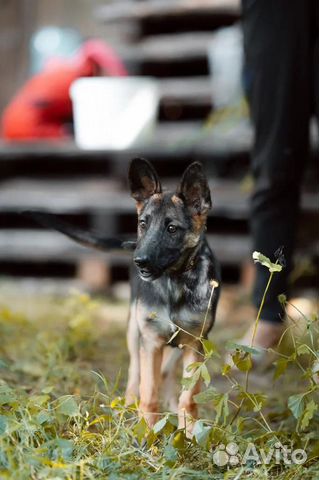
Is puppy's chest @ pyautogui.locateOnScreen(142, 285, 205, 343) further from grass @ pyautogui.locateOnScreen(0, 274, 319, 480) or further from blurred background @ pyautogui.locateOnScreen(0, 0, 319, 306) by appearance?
blurred background @ pyautogui.locateOnScreen(0, 0, 319, 306)

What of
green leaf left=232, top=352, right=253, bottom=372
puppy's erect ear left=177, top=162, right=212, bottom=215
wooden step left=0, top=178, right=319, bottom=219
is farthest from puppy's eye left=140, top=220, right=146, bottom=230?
wooden step left=0, top=178, right=319, bottom=219

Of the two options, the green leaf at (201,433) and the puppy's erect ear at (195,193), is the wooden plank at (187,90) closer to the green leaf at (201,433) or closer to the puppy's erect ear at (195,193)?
the puppy's erect ear at (195,193)

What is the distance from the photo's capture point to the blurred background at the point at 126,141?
4262 mm

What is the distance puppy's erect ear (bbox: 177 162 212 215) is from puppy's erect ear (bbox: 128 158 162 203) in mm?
76

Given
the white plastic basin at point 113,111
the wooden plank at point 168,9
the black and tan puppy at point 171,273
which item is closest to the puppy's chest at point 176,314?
the black and tan puppy at point 171,273

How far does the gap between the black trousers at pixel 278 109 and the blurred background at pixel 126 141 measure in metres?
1.18

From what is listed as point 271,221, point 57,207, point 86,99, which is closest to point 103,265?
point 57,207

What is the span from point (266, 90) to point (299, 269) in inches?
59.6

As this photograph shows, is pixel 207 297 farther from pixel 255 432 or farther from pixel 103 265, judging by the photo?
pixel 103 265

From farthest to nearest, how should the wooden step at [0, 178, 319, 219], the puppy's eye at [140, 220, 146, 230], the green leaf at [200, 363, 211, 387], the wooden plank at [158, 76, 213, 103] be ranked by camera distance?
the wooden plank at [158, 76, 213, 103] < the wooden step at [0, 178, 319, 219] < the puppy's eye at [140, 220, 146, 230] < the green leaf at [200, 363, 211, 387]

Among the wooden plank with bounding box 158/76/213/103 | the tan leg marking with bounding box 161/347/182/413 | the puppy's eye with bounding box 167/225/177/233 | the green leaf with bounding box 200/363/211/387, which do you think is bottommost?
the tan leg marking with bounding box 161/347/182/413

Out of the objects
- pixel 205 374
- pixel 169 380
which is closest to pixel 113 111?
pixel 169 380

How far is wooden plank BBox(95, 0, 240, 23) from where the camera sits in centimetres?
454

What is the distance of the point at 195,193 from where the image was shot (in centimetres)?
190
